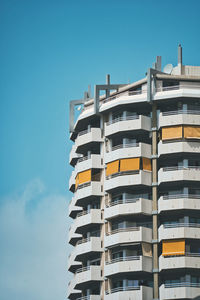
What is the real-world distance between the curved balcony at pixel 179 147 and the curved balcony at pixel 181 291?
1558 centimetres

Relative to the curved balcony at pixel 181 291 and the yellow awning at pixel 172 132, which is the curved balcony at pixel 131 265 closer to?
the curved balcony at pixel 181 291

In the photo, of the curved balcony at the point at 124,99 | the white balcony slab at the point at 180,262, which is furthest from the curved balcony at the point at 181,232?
the curved balcony at the point at 124,99

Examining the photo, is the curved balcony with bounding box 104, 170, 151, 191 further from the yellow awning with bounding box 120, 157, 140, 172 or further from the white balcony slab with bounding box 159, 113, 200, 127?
the white balcony slab with bounding box 159, 113, 200, 127

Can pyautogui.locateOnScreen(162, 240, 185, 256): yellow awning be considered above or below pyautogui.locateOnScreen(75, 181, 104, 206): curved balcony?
below

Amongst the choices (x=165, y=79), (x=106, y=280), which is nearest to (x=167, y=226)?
(x=106, y=280)

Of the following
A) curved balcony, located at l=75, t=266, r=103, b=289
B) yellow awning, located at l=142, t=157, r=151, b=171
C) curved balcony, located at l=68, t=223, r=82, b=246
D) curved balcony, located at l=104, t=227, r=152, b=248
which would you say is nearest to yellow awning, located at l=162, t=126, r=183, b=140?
yellow awning, located at l=142, t=157, r=151, b=171

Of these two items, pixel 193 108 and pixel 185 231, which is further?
pixel 193 108

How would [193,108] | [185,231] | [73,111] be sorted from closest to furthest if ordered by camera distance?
[185,231] < [193,108] < [73,111]

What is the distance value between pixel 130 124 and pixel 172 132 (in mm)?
5283

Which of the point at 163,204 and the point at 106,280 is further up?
the point at 163,204

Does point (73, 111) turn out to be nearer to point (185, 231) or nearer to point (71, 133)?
point (71, 133)

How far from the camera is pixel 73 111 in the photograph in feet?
402

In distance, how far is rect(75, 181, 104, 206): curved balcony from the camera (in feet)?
373

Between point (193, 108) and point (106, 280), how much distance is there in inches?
919
